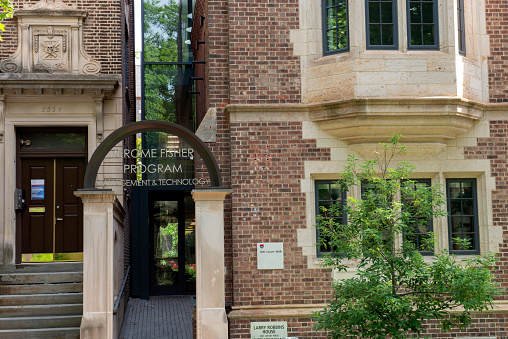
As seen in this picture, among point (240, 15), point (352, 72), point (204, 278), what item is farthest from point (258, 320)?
point (240, 15)

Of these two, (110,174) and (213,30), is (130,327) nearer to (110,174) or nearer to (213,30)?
(110,174)

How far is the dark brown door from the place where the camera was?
46.5ft

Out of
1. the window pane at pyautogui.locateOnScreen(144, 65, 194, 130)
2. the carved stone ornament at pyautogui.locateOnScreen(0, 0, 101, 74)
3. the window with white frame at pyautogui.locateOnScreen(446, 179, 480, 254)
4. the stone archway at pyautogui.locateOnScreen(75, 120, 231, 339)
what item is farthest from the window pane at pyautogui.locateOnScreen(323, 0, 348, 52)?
the window pane at pyautogui.locateOnScreen(144, 65, 194, 130)

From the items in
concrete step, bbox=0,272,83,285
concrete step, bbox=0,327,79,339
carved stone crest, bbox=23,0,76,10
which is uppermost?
carved stone crest, bbox=23,0,76,10

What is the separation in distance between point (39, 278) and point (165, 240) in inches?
333

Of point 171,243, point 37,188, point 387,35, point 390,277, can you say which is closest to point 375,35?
point 387,35

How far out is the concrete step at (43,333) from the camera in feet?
36.5

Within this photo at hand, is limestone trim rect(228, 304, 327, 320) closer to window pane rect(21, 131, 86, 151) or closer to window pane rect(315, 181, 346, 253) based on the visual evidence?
window pane rect(315, 181, 346, 253)

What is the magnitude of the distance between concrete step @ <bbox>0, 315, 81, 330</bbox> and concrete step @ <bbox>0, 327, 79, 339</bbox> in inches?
8.1

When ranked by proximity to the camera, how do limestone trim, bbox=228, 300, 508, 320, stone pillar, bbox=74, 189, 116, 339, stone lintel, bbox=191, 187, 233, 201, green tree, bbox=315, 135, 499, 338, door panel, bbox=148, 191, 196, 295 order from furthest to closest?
1. door panel, bbox=148, 191, 196, 295
2. limestone trim, bbox=228, 300, 508, 320
3. stone lintel, bbox=191, 187, 233, 201
4. stone pillar, bbox=74, 189, 116, 339
5. green tree, bbox=315, 135, 499, 338

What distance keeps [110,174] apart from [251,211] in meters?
4.21

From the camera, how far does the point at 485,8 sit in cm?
1164

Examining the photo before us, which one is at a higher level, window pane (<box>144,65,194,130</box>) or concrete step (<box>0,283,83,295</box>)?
window pane (<box>144,65,194,130</box>)

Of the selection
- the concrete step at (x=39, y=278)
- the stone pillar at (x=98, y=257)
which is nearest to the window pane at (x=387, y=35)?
the stone pillar at (x=98, y=257)
